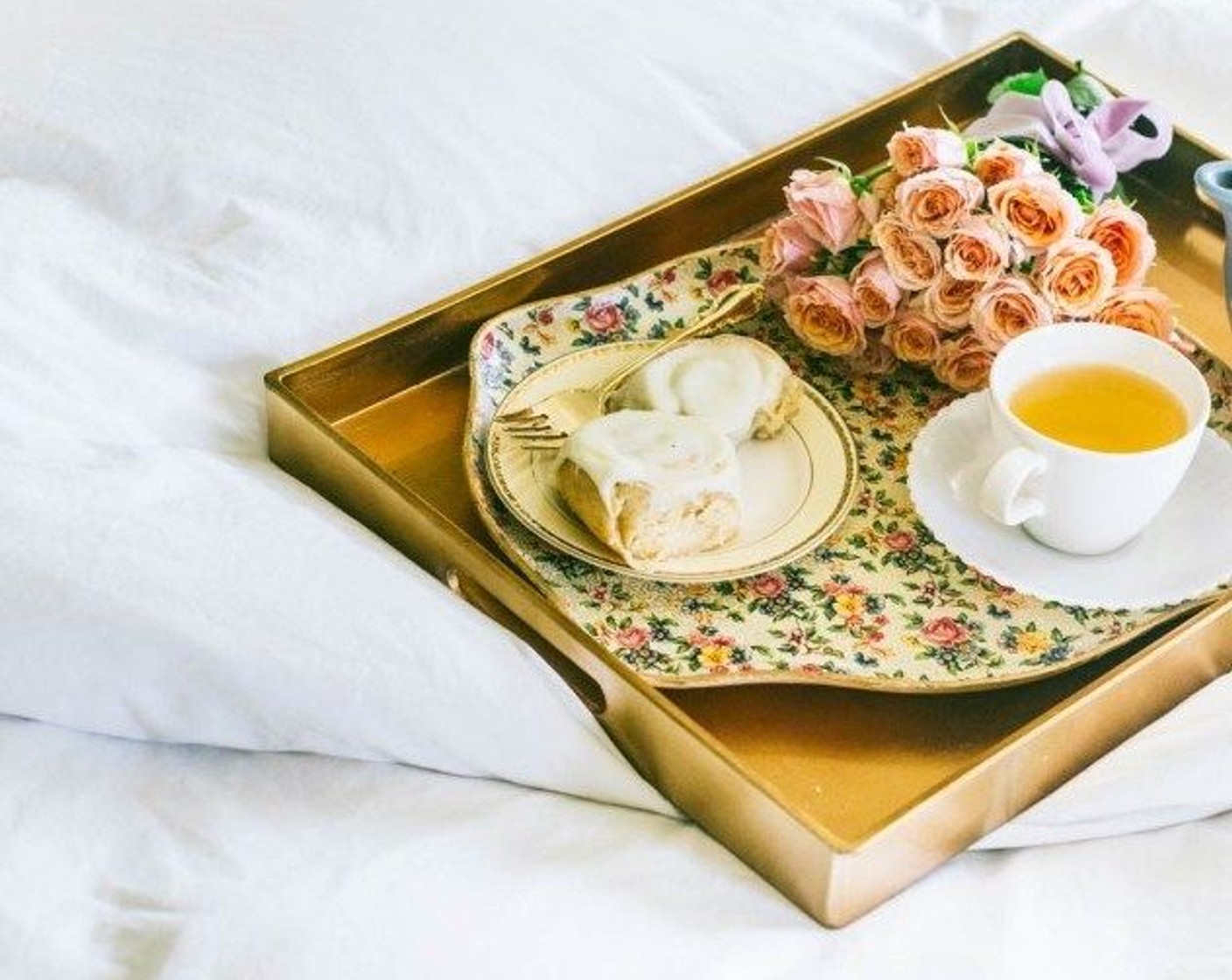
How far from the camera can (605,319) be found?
3.52 ft

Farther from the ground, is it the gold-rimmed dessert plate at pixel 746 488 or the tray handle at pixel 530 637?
the gold-rimmed dessert plate at pixel 746 488

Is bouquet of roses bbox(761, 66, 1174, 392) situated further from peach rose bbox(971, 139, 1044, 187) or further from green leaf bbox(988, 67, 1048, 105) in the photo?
green leaf bbox(988, 67, 1048, 105)

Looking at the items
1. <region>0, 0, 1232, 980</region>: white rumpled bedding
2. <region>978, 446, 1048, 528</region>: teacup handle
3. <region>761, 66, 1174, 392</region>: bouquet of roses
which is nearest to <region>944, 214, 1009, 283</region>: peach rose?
<region>761, 66, 1174, 392</region>: bouquet of roses

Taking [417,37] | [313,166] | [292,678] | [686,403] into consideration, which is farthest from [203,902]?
[417,37]

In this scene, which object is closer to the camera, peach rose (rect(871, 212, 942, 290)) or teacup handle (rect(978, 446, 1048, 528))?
teacup handle (rect(978, 446, 1048, 528))

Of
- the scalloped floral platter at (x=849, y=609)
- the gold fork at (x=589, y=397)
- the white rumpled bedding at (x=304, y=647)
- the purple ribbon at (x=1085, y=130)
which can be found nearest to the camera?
the white rumpled bedding at (x=304, y=647)

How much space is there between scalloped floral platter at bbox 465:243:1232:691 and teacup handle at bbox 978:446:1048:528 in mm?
48

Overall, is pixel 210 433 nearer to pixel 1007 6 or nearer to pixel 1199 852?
pixel 1199 852

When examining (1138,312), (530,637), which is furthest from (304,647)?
(1138,312)

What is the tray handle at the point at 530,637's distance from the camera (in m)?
0.88

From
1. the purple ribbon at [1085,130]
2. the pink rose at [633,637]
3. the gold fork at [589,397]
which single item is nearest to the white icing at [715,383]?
the gold fork at [589,397]

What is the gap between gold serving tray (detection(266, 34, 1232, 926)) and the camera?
81cm

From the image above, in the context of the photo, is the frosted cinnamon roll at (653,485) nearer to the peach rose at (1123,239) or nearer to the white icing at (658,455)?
the white icing at (658,455)

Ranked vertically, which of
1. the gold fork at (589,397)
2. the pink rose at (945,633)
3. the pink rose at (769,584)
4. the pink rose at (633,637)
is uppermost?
the gold fork at (589,397)
